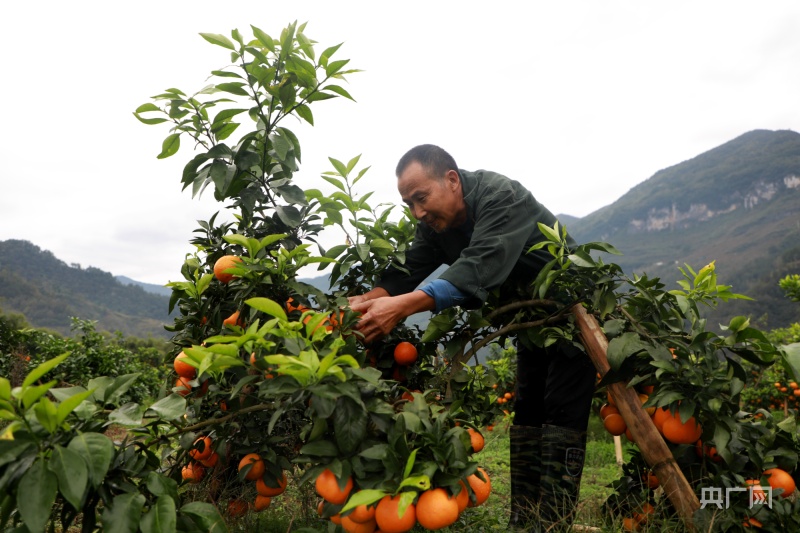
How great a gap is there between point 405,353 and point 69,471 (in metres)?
1.32

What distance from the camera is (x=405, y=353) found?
217 centimetres

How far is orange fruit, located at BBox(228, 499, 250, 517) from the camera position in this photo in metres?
2.10

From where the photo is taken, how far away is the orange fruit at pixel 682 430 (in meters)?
1.80

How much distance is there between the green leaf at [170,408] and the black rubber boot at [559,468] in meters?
1.58

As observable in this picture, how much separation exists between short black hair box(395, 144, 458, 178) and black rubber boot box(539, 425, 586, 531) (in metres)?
1.24

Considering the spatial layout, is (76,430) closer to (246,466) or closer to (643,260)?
(246,466)

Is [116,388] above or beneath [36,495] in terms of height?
above

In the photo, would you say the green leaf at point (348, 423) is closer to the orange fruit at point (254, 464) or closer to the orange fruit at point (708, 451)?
the orange fruit at point (254, 464)

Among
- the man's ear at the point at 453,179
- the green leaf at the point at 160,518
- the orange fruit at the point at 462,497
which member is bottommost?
the orange fruit at the point at 462,497

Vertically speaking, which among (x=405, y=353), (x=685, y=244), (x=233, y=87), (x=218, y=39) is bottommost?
(x=685, y=244)

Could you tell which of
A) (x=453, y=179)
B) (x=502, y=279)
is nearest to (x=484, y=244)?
(x=502, y=279)

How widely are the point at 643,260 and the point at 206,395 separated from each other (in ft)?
393

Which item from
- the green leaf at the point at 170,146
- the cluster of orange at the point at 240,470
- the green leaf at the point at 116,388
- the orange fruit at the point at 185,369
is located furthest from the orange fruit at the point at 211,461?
the green leaf at the point at 170,146

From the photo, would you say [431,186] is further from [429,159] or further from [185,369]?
[185,369]
